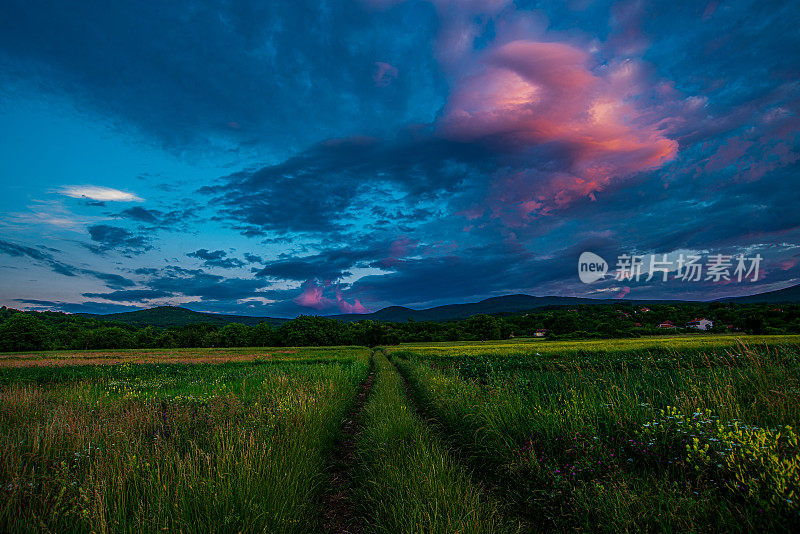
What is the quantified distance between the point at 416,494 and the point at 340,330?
10737 cm

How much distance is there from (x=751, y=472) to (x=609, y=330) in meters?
90.2

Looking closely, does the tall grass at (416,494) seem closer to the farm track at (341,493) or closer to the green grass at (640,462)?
the farm track at (341,493)

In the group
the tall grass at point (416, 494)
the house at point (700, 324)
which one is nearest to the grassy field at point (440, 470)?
the tall grass at point (416, 494)

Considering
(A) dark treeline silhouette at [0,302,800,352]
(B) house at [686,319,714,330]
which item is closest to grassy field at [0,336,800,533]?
(A) dark treeline silhouette at [0,302,800,352]

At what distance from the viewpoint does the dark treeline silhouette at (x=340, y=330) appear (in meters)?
83.8

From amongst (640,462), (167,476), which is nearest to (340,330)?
(167,476)

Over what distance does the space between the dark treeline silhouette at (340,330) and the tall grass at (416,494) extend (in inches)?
3355

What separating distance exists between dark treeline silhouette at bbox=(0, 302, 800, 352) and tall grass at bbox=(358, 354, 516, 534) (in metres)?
85.2

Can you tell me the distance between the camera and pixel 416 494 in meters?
4.53

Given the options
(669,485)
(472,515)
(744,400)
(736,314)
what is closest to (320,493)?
(472,515)

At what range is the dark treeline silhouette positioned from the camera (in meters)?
83.8

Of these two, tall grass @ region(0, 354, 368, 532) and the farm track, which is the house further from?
tall grass @ region(0, 354, 368, 532)

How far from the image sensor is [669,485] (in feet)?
14.9

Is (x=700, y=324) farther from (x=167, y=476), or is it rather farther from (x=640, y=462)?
(x=167, y=476)
